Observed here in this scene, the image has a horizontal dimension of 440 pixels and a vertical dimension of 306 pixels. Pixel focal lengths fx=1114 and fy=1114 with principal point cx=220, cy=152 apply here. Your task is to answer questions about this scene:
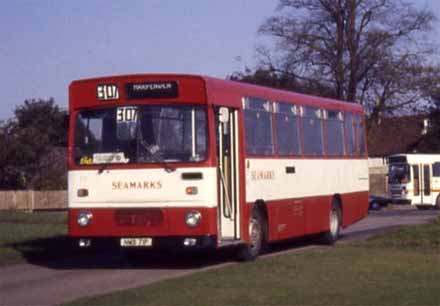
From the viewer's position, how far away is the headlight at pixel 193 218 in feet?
61.7

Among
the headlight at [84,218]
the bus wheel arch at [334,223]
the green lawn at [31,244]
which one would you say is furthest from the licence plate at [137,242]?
the bus wheel arch at [334,223]

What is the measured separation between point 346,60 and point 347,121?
3613 centimetres

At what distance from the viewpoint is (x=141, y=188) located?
752 inches

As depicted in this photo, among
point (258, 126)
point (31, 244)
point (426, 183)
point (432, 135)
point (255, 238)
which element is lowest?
point (31, 244)

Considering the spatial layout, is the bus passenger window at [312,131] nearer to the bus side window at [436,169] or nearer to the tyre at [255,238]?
the tyre at [255,238]

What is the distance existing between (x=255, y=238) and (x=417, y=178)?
1437 inches

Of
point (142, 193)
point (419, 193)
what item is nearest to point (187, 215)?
point (142, 193)

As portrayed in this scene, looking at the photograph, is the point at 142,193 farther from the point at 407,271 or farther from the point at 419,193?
the point at 419,193

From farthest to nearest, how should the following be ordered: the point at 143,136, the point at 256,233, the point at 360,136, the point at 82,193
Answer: the point at 360,136 < the point at 256,233 < the point at 82,193 < the point at 143,136

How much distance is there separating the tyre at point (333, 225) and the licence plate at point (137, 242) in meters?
7.96

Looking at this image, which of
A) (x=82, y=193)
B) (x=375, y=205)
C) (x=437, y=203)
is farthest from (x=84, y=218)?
(x=375, y=205)

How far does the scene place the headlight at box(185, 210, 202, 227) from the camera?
18.8 m

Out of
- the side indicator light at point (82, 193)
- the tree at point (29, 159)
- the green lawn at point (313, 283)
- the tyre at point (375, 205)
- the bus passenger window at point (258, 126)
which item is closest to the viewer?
the green lawn at point (313, 283)

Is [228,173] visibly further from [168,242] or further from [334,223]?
[334,223]
